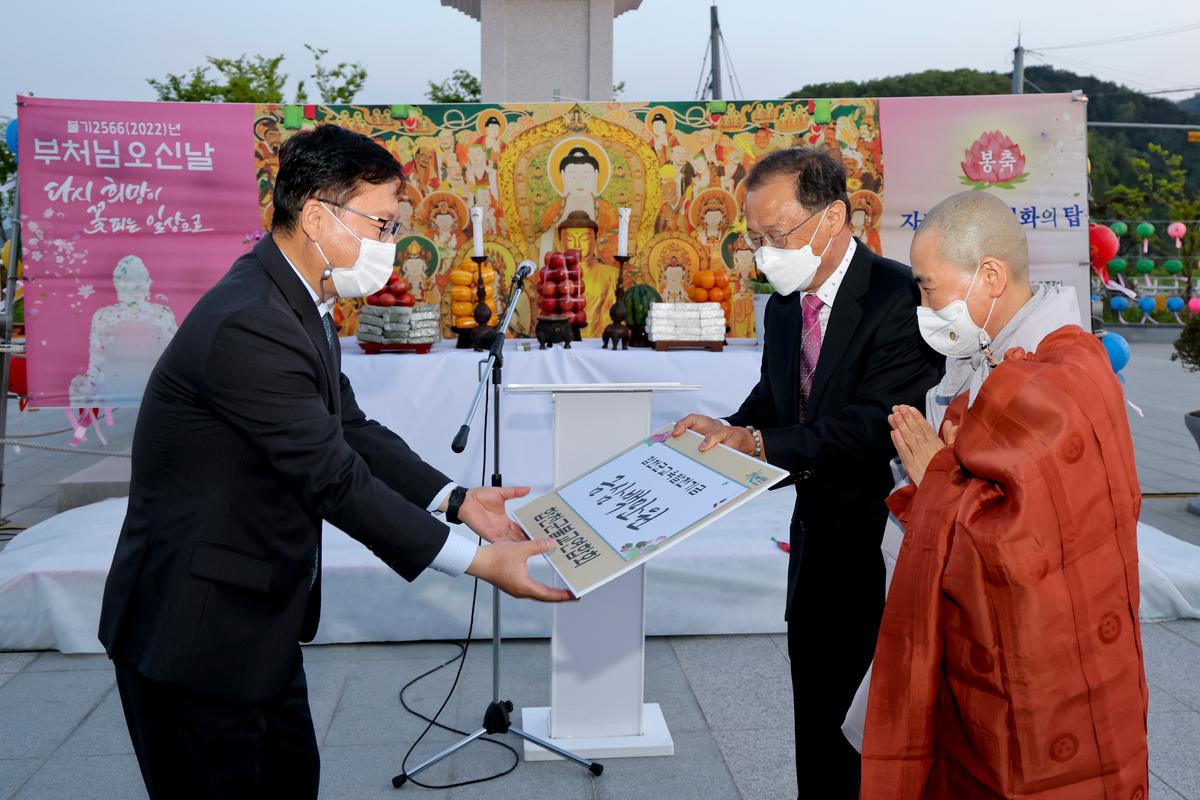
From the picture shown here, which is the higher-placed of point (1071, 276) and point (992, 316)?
point (1071, 276)

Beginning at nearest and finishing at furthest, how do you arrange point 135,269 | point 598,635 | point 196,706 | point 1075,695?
point 1075,695 → point 196,706 → point 598,635 → point 135,269

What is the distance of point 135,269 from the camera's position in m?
6.00

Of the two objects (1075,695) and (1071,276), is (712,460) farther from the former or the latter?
(1071,276)

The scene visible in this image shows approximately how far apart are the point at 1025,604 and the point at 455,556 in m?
1.16

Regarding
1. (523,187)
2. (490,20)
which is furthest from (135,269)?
(490,20)

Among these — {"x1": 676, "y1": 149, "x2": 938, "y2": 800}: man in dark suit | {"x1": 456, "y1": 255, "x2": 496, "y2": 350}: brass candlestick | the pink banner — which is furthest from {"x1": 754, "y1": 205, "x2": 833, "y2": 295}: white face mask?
the pink banner

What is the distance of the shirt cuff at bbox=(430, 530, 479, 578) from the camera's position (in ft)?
7.19

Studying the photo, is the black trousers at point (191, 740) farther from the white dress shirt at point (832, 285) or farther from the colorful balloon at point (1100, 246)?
the colorful balloon at point (1100, 246)

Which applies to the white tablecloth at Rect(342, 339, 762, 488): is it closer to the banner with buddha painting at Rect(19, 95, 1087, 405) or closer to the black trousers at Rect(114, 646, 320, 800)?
the banner with buddha painting at Rect(19, 95, 1087, 405)

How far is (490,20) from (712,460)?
20.0ft

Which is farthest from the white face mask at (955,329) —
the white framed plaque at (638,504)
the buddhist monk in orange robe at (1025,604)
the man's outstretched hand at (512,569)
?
the man's outstretched hand at (512,569)

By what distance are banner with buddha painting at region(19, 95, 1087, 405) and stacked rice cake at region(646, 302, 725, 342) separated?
33cm

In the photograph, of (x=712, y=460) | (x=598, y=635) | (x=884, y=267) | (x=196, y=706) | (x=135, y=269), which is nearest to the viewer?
(x=196, y=706)

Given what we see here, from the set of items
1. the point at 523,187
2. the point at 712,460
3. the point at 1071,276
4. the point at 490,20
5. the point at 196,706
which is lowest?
the point at 196,706
